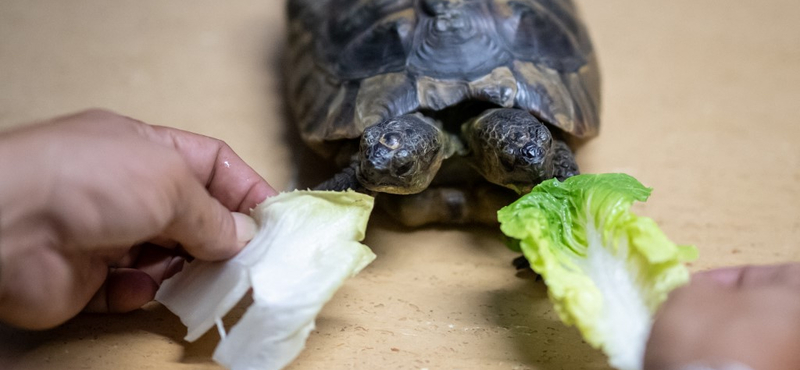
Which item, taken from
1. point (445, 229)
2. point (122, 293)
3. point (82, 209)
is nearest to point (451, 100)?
point (445, 229)

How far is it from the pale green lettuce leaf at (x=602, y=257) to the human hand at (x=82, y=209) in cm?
65

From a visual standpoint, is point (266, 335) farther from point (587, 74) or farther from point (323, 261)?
point (587, 74)

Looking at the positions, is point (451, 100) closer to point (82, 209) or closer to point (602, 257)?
point (602, 257)

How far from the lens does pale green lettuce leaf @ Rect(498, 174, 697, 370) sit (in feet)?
4.48

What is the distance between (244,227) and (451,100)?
817 millimetres

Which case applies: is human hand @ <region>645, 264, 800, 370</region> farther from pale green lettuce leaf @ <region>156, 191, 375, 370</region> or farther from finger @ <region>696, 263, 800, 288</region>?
pale green lettuce leaf @ <region>156, 191, 375, 370</region>

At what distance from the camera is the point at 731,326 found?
1278 millimetres

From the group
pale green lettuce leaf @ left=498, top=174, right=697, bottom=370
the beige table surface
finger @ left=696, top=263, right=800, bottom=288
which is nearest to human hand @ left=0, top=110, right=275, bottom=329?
the beige table surface

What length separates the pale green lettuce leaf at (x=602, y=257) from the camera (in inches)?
53.7

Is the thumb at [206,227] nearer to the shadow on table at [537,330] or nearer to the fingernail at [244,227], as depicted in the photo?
the fingernail at [244,227]

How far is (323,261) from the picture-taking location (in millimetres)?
1483

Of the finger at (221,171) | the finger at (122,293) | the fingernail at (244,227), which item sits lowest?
the finger at (122,293)

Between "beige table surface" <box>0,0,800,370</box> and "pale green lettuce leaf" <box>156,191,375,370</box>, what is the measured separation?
125mm

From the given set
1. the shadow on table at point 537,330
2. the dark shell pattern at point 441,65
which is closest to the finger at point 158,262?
the dark shell pattern at point 441,65
